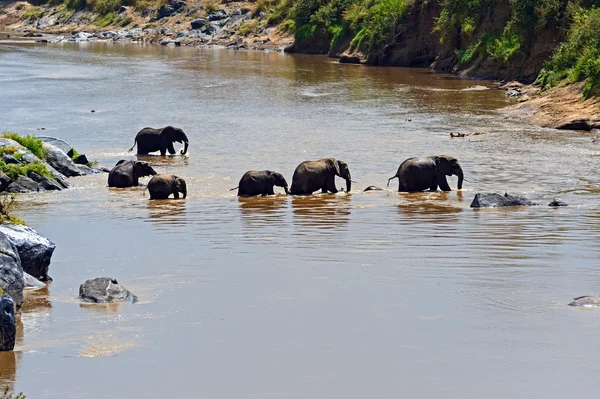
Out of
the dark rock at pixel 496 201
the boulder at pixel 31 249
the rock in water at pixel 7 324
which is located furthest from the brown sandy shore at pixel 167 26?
the rock in water at pixel 7 324

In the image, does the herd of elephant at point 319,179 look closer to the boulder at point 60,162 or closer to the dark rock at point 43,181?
the dark rock at point 43,181

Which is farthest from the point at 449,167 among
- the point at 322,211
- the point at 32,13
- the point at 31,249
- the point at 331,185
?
the point at 32,13

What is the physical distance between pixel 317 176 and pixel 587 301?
9369mm

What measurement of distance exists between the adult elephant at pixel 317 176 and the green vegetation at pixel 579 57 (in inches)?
476

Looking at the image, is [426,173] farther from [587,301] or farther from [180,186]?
[587,301]

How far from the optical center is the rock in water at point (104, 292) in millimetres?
10633

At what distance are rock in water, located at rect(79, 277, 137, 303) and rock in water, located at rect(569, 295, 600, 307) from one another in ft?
13.7

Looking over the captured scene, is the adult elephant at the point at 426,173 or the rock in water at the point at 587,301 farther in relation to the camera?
the adult elephant at the point at 426,173

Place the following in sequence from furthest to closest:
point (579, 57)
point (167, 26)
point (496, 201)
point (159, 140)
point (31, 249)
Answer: point (167, 26), point (579, 57), point (159, 140), point (496, 201), point (31, 249)

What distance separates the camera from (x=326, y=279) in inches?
453

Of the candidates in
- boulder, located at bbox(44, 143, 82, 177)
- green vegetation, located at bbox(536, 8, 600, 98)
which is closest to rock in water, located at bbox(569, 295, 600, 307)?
boulder, located at bbox(44, 143, 82, 177)

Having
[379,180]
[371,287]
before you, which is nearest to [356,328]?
[371,287]

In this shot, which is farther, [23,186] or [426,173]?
[23,186]

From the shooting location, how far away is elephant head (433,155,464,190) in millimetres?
19281
